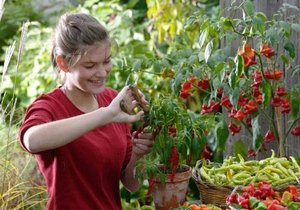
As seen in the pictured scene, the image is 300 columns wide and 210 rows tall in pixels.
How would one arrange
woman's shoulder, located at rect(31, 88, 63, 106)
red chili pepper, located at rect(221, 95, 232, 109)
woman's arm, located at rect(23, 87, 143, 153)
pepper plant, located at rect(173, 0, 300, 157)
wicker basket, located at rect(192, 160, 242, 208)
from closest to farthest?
woman's arm, located at rect(23, 87, 143, 153) → woman's shoulder, located at rect(31, 88, 63, 106) → wicker basket, located at rect(192, 160, 242, 208) → pepper plant, located at rect(173, 0, 300, 157) → red chili pepper, located at rect(221, 95, 232, 109)

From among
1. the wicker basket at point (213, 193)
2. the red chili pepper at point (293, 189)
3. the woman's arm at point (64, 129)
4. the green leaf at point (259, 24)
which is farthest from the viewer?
the green leaf at point (259, 24)

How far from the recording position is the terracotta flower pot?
3.31 metres

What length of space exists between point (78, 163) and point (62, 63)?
1.25 feet

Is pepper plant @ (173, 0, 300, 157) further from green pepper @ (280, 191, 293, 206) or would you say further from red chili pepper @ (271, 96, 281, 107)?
green pepper @ (280, 191, 293, 206)

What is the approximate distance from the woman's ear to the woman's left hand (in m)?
0.44

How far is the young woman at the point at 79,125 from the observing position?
110 inches

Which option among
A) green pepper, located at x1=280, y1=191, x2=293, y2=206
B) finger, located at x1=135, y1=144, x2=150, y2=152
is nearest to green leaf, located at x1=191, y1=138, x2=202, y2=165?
finger, located at x1=135, y1=144, x2=150, y2=152

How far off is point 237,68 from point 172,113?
471mm

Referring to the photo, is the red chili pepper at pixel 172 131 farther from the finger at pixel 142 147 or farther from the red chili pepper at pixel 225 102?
the red chili pepper at pixel 225 102

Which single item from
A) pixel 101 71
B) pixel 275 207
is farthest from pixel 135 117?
pixel 275 207

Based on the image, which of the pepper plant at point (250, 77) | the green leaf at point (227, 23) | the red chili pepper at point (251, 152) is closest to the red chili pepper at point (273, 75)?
the pepper plant at point (250, 77)

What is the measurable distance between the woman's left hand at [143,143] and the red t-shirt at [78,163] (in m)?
0.08

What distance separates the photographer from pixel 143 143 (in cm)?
321

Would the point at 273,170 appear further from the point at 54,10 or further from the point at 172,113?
the point at 54,10
